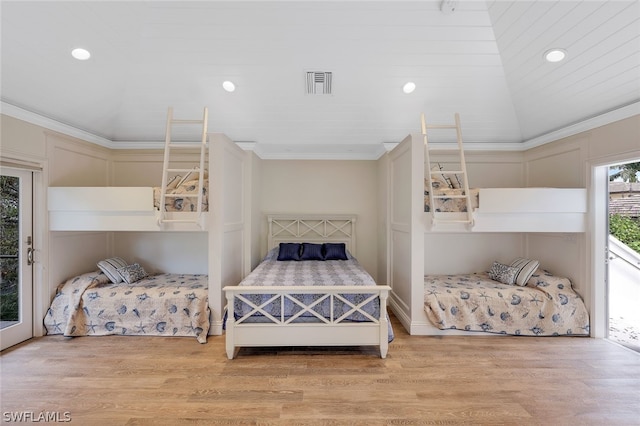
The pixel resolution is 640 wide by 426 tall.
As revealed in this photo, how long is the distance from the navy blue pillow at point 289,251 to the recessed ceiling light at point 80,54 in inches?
130

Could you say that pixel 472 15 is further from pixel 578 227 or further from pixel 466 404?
pixel 466 404

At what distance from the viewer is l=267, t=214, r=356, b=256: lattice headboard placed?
207 inches

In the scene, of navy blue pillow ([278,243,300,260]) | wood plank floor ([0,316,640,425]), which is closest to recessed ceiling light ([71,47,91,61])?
wood plank floor ([0,316,640,425])

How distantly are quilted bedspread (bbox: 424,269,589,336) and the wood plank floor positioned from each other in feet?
0.56

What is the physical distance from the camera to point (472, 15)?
9.94 feet

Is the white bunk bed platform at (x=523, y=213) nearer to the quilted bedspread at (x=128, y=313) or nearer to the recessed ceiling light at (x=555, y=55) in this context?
the recessed ceiling light at (x=555, y=55)

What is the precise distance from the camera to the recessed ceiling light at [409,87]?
3671 mm

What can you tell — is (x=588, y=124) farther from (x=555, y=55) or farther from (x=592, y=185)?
(x=555, y=55)

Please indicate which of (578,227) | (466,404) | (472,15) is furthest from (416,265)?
(472,15)

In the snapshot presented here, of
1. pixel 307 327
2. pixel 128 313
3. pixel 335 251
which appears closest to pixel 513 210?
pixel 335 251

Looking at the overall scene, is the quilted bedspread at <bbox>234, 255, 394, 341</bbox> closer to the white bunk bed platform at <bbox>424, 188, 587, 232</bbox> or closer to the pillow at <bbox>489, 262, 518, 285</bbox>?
the white bunk bed platform at <bbox>424, 188, 587, 232</bbox>

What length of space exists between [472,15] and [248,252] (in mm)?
3989

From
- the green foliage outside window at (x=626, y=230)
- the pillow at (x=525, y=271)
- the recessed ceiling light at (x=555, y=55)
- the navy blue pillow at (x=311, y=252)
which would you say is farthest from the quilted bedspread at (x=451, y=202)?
the navy blue pillow at (x=311, y=252)

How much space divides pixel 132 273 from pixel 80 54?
104 inches
